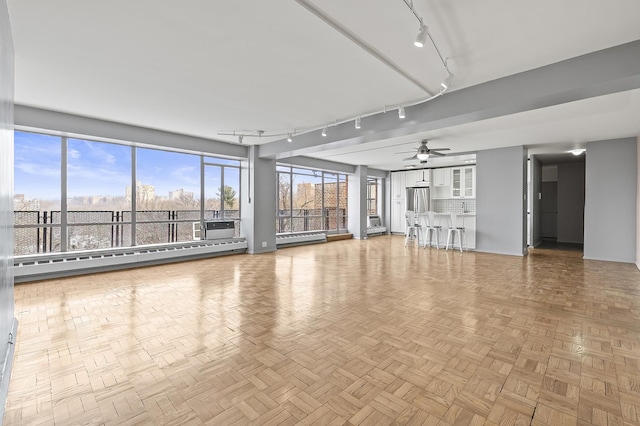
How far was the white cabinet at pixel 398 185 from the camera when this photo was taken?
37.8 feet

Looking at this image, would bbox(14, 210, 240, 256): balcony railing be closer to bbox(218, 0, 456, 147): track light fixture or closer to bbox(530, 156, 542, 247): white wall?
bbox(218, 0, 456, 147): track light fixture

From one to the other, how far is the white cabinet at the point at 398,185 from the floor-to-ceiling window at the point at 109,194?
653 centimetres

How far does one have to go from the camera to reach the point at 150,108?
4.55m

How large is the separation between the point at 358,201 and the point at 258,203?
14.0 ft

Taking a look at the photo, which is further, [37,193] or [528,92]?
[37,193]

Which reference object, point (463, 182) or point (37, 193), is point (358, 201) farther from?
point (37, 193)

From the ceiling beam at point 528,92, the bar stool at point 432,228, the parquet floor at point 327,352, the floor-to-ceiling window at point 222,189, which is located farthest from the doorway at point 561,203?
the floor-to-ceiling window at point 222,189

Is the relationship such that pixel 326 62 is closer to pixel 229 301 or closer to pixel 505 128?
pixel 229 301

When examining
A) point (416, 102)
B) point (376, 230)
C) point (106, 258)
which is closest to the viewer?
point (416, 102)

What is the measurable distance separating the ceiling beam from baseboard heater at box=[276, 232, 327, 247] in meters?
4.66

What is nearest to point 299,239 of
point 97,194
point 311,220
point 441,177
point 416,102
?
point 311,220

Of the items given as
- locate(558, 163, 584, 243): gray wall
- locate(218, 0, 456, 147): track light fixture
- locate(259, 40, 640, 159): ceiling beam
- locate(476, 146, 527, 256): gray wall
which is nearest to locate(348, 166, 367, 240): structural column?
locate(476, 146, 527, 256): gray wall

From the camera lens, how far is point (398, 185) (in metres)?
11.8

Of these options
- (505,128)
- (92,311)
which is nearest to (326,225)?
(505,128)
